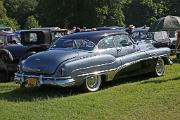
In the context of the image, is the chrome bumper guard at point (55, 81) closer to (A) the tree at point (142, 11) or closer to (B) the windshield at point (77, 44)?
(B) the windshield at point (77, 44)

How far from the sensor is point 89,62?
1112 cm

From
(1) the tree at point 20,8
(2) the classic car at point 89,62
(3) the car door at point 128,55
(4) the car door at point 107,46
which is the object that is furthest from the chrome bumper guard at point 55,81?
(1) the tree at point 20,8

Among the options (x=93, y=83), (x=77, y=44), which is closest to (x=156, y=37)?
(x=77, y=44)

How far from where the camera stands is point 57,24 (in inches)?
2527

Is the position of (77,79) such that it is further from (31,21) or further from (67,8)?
(31,21)

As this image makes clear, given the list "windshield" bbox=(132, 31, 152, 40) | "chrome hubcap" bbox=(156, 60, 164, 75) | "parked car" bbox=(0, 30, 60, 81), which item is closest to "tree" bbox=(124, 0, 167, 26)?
"windshield" bbox=(132, 31, 152, 40)

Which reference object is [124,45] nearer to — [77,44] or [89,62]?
[77,44]

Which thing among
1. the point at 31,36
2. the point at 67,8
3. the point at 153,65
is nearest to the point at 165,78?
the point at 153,65

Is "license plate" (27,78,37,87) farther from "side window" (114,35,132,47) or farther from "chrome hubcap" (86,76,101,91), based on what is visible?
"side window" (114,35,132,47)

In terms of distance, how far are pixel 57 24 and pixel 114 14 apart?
837 cm

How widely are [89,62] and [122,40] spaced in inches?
79.5

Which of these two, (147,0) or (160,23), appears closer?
(160,23)

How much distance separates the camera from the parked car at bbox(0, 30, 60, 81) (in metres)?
14.3

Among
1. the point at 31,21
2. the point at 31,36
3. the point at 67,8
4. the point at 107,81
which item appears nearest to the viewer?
the point at 107,81
